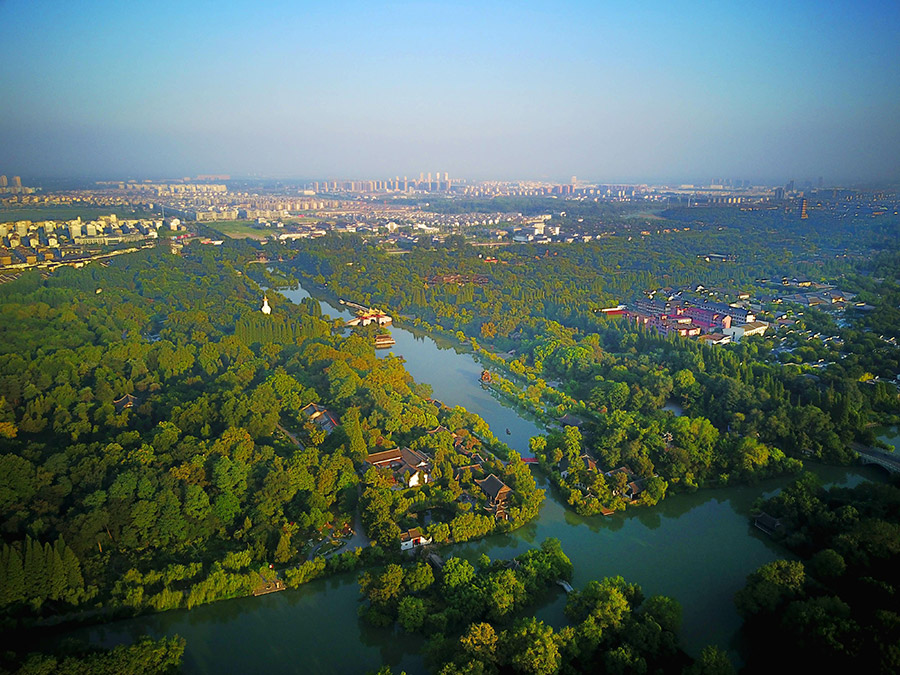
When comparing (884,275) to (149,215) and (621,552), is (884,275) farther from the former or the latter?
(149,215)

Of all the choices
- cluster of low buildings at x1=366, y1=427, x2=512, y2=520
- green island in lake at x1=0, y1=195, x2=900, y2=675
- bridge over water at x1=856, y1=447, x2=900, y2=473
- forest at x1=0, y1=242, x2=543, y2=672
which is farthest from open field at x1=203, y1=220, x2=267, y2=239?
bridge over water at x1=856, y1=447, x2=900, y2=473


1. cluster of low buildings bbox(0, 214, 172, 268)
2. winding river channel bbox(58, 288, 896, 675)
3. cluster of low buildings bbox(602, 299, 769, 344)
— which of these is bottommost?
winding river channel bbox(58, 288, 896, 675)

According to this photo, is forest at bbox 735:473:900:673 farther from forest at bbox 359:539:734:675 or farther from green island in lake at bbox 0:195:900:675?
forest at bbox 359:539:734:675

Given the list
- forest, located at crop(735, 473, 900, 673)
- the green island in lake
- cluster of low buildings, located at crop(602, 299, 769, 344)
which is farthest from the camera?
cluster of low buildings, located at crop(602, 299, 769, 344)

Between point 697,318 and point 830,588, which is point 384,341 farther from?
point 830,588

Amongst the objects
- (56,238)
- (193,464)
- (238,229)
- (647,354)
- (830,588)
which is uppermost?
(56,238)

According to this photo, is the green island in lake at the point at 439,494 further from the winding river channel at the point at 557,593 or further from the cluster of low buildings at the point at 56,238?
the cluster of low buildings at the point at 56,238

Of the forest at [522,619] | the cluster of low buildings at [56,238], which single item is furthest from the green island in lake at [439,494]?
the cluster of low buildings at [56,238]

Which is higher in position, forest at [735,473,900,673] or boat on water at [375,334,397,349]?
forest at [735,473,900,673]

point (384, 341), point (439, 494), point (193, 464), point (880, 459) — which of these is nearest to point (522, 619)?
point (439, 494)

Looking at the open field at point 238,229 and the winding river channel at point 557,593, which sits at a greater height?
the open field at point 238,229
